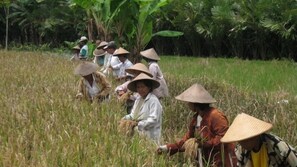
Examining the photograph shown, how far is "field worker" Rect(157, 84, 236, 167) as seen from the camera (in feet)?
12.5

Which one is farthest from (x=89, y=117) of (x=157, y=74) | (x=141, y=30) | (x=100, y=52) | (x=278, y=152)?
(x=100, y=52)

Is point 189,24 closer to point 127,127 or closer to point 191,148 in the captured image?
point 127,127

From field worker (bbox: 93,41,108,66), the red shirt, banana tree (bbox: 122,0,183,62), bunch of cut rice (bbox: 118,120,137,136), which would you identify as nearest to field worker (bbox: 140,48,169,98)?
bunch of cut rice (bbox: 118,120,137,136)

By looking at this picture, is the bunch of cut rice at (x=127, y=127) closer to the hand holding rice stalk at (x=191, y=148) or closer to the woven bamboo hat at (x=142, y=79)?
the woven bamboo hat at (x=142, y=79)

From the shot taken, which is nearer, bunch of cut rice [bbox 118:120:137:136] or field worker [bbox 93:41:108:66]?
bunch of cut rice [bbox 118:120:137:136]

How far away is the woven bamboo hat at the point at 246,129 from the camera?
10.5 feet

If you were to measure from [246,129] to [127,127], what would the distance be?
1414mm

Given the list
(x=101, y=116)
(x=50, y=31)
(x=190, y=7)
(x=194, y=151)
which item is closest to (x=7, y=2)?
(x=50, y=31)

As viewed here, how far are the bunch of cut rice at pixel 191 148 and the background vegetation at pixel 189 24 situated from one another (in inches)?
219

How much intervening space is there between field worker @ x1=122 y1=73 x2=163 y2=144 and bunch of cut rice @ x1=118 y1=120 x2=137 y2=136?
0.11 feet

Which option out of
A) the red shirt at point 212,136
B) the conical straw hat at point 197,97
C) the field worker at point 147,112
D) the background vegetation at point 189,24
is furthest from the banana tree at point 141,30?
the red shirt at point 212,136

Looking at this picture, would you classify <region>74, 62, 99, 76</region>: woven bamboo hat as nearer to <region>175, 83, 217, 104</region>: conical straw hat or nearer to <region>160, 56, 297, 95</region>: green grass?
<region>175, 83, 217, 104</region>: conical straw hat

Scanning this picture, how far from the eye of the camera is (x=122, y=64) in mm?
7672

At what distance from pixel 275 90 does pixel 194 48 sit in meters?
10.2
